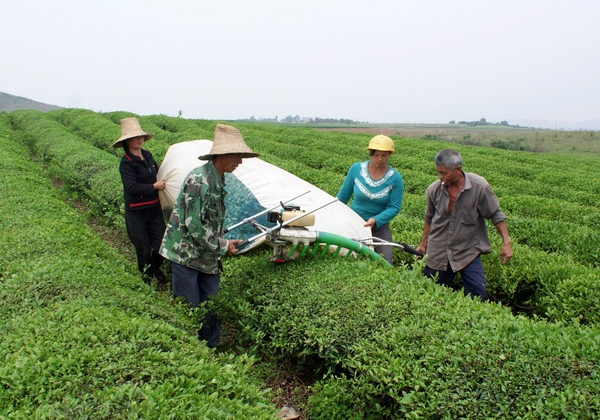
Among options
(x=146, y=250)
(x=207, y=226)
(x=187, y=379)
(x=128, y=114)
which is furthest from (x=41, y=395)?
(x=128, y=114)

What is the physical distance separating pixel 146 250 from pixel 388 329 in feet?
11.1

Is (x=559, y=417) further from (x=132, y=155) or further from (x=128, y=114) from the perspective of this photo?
(x=128, y=114)

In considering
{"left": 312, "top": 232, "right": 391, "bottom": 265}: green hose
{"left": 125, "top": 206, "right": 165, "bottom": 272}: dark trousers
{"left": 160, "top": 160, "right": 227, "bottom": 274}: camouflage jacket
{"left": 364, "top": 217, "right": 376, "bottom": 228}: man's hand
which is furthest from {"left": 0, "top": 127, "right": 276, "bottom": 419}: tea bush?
{"left": 364, "top": 217, "right": 376, "bottom": 228}: man's hand

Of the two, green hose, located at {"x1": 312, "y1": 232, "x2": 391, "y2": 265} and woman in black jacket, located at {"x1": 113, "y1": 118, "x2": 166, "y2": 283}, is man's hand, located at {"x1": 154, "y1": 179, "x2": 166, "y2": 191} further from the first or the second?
green hose, located at {"x1": 312, "y1": 232, "x2": 391, "y2": 265}

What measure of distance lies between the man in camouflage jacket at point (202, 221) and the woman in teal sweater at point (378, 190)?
1.57 m

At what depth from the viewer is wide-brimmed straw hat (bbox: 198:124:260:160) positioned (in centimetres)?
354

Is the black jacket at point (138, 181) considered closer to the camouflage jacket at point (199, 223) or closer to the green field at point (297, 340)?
the green field at point (297, 340)

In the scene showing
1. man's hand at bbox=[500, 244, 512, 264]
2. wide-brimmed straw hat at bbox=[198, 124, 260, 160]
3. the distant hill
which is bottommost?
man's hand at bbox=[500, 244, 512, 264]

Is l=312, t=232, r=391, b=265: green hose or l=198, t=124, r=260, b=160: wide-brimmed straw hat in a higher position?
l=198, t=124, r=260, b=160: wide-brimmed straw hat

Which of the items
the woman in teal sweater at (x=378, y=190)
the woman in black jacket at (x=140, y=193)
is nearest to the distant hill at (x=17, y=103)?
the woman in black jacket at (x=140, y=193)

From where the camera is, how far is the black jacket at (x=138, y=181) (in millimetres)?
5051

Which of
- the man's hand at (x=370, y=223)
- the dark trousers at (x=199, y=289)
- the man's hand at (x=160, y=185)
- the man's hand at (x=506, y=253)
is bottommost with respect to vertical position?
the dark trousers at (x=199, y=289)

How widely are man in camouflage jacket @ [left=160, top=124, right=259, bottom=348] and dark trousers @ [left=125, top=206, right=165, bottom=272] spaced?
1588mm

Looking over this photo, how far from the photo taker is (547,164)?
18.6 metres
